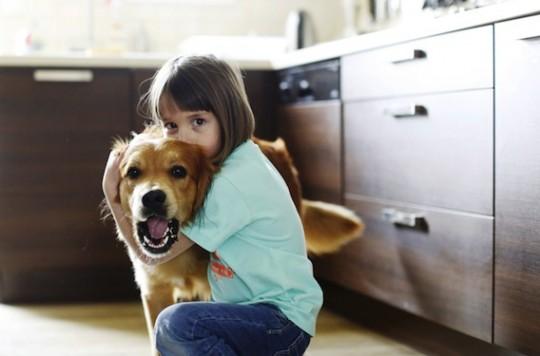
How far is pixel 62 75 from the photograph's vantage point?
2.75 metres

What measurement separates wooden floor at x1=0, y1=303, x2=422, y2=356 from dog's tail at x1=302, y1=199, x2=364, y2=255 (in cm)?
29

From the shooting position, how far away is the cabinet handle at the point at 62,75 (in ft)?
8.98

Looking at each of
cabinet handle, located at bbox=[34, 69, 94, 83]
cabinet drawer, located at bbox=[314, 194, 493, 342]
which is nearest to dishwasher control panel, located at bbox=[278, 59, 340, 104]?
cabinet drawer, located at bbox=[314, 194, 493, 342]

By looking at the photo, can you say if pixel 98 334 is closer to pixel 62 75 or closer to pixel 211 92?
pixel 62 75

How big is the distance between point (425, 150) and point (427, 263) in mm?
290

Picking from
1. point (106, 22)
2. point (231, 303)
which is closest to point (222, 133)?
point (231, 303)

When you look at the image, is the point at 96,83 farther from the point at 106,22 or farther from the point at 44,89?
the point at 106,22

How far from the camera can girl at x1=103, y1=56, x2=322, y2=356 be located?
155 cm

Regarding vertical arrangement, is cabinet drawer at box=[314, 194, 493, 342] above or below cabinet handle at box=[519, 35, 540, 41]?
below

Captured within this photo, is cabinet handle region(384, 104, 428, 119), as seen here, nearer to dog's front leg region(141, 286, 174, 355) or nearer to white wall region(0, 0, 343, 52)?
dog's front leg region(141, 286, 174, 355)

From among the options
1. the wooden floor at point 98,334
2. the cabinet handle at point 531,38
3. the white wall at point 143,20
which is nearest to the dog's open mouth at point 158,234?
the wooden floor at point 98,334

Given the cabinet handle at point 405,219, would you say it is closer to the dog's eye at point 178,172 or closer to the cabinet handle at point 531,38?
the cabinet handle at point 531,38

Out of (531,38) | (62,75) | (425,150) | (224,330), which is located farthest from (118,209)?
(62,75)

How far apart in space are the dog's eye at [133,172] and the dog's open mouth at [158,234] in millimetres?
96
